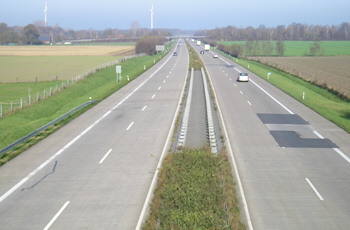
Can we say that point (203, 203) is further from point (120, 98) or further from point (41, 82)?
point (41, 82)

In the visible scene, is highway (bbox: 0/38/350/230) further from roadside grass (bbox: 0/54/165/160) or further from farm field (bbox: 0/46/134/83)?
farm field (bbox: 0/46/134/83)

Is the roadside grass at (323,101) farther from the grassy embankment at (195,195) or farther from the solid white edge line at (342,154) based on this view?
the grassy embankment at (195,195)

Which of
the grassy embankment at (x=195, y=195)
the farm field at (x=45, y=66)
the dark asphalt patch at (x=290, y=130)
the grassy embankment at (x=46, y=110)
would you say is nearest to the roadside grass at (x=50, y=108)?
the grassy embankment at (x=46, y=110)

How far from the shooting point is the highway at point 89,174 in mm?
11805

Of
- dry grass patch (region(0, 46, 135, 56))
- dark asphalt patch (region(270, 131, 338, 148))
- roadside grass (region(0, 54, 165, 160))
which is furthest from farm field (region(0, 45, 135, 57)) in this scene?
dark asphalt patch (region(270, 131, 338, 148))

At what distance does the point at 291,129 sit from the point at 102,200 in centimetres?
1327

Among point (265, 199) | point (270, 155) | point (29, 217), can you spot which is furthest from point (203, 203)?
point (270, 155)

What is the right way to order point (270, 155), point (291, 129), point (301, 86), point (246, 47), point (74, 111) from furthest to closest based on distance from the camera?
point (246, 47), point (301, 86), point (74, 111), point (291, 129), point (270, 155)

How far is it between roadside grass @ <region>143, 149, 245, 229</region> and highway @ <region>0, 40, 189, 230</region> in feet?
2.05

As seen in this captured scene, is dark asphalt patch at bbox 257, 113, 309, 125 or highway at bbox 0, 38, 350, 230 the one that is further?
dark asphalt patch at bbox 257, 113, 309, 125

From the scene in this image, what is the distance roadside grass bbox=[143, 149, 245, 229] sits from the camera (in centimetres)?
1064

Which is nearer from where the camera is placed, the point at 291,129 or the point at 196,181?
the point at 196,181

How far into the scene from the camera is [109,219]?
456 inches

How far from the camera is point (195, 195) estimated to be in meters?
12.1
